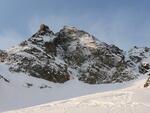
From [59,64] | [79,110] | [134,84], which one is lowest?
[79,110]

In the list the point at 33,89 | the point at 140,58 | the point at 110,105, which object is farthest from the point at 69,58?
the point at 110,105

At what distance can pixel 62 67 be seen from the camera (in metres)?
62.7

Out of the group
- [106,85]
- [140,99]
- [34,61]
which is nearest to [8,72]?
[34,61]

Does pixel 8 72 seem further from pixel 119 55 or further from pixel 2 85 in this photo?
pixel 119 55

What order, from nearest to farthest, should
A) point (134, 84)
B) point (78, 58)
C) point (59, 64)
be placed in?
point (134, 84), point (59, 64), point (78, 58)

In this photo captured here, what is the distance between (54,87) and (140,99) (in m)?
39.1

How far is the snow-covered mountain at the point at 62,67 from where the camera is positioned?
165 ft

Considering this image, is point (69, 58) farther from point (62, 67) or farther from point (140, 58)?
point (140, 58)

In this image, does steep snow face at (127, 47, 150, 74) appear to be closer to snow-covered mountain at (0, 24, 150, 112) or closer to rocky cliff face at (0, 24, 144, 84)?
snow-covered mountain at (0, 24, 150, 112)

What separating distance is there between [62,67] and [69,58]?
589 centimetres

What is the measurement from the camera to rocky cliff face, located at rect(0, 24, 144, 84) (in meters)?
59.6

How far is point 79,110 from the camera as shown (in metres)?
16.9

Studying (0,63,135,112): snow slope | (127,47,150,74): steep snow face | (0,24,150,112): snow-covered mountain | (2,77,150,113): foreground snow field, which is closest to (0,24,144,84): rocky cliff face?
(0,24,150,112): snow-covered mountain

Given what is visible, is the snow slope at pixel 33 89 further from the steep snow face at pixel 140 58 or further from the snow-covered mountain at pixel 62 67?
the steep snow face at pixel 140 58
